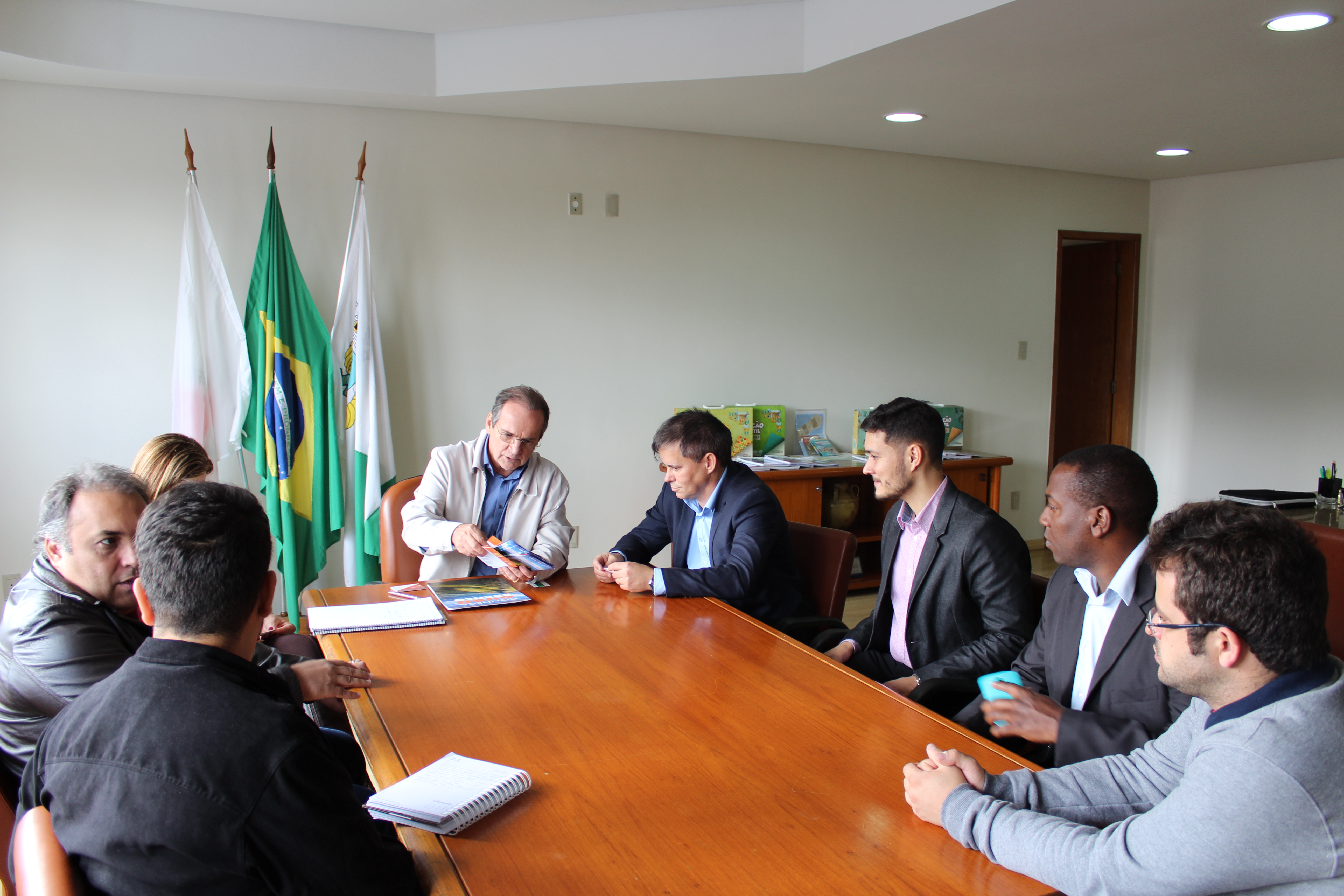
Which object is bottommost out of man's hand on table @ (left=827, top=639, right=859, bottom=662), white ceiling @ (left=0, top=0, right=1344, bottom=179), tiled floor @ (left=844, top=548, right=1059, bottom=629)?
tiled floor @ (left=844, top=548, right=1059, bottom=629)

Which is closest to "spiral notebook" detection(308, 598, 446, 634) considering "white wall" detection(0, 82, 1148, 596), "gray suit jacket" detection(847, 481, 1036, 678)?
"gray suit jacket" detection(847, 481, 1036, 678)

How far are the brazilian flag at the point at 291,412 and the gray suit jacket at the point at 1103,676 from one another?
131 inches

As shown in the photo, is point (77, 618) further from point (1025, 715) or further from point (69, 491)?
point (1025, 715)

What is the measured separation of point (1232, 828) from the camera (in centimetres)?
115

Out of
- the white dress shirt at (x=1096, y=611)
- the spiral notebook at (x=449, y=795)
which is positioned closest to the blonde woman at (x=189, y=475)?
the spiral notebook at (x=449, y=795)

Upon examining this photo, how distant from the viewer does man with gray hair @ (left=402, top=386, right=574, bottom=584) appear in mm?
3143

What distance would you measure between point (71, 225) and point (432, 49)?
5.89 ft

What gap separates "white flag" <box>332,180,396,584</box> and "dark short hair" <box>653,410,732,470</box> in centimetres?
196

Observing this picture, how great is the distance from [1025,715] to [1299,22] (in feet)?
9.88

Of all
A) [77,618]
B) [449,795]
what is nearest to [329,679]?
[77,618]

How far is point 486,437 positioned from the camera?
3.26 metres

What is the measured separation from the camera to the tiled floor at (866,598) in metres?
5.15

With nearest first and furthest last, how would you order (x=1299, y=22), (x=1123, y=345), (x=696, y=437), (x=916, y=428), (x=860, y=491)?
(x=916, y=428)
(x=696, y=437)
(x=1299, y=22)
(x=860, y=491)
(x=1123, y=345)

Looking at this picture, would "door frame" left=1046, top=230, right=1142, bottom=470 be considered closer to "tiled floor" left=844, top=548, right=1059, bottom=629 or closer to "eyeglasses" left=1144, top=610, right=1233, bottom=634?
"tiled floor" left=844, top=548, right=1059, bottom=629
